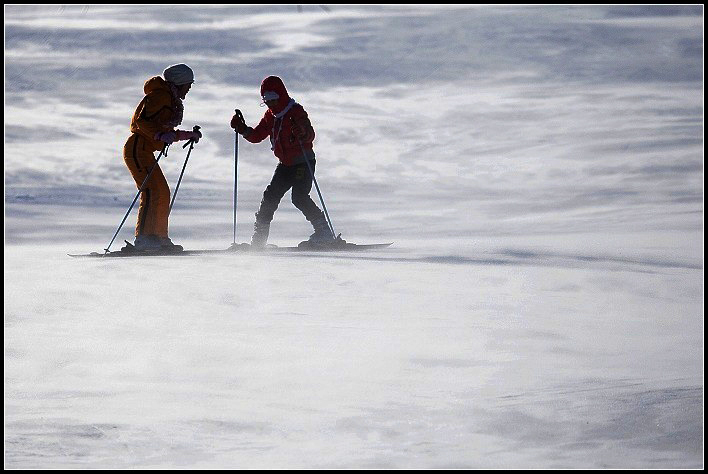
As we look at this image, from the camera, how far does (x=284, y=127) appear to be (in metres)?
9.88

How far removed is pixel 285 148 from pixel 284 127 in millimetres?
183

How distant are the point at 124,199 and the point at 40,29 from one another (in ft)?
41.6

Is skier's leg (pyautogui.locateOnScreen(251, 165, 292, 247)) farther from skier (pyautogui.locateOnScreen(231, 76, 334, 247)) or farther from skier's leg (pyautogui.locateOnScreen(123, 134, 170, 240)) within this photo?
skier's leg (pyautogui.locateOnScreen(123, 134, 170, 240))

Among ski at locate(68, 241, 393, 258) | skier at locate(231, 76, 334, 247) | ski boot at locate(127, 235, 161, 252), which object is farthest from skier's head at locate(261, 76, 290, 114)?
ski boot at locate(127, 235, 161, 252)

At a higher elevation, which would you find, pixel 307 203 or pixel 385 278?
pixel 307 203

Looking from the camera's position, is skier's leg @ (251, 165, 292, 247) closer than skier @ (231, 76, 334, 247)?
No

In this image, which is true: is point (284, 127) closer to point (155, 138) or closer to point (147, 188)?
point (155, 138)

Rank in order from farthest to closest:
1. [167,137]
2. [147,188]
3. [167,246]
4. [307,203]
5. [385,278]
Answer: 1. [307,203]
2. [167,246]
3. [147,188]
4. [167,137]
5. [385,278]

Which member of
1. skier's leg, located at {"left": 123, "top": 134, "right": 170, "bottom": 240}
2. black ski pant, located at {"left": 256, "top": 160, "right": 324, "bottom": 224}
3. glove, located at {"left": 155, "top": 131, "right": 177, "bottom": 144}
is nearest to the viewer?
glove, located at {"left": 155, "top": 131, "right": 177, "bottom": 144}

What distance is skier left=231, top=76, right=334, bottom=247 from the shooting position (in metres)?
9.84

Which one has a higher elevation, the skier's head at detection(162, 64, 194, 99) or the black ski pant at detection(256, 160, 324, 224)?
the skier's head at detection(162, 64, 194, 99)

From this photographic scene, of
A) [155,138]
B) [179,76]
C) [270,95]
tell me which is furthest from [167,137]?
[270,95]

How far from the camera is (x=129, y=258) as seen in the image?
9.60 meters

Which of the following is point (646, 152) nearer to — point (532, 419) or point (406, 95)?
point (406, 95)
